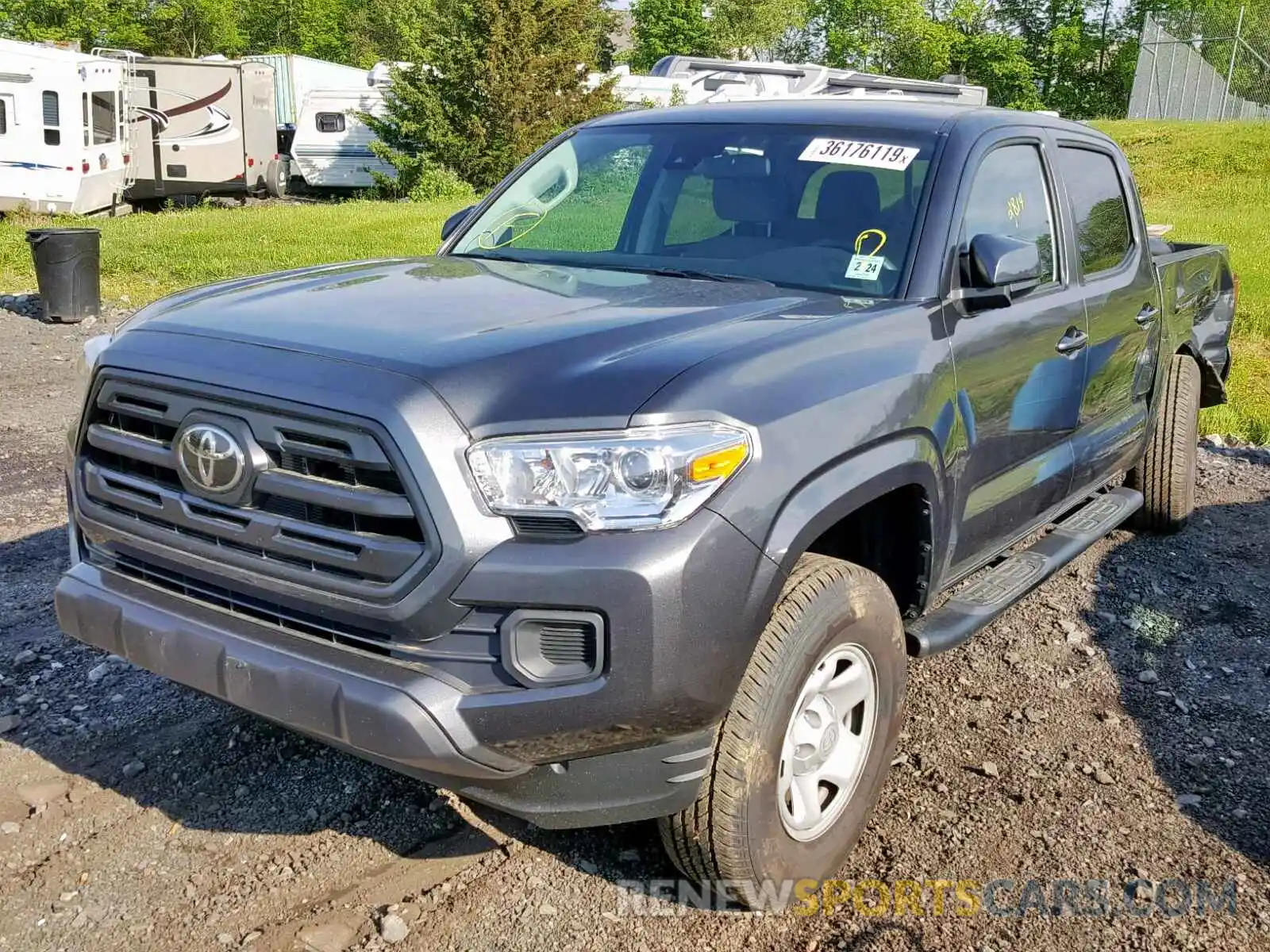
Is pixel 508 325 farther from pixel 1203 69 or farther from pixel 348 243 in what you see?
pixel 1203 69

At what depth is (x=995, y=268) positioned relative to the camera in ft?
11.5

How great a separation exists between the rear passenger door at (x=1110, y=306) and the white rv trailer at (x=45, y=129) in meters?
18.0

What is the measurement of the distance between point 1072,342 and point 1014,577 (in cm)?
85

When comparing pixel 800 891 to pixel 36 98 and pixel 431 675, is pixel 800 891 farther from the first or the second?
pixel 36 98

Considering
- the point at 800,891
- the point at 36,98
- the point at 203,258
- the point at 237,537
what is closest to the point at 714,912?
the point at 800,891

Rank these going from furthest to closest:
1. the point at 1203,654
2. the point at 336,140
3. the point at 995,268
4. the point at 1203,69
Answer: the point at 1203,69 → the point at 336,140 → the point at 1203,654 → the point at 995,268

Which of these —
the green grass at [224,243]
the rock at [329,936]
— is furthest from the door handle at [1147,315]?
the green grass at [224,243]

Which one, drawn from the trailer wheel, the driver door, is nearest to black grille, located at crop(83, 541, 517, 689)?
the driver door

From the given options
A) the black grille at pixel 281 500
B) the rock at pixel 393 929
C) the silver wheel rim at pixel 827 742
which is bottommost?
the rock at pixel 393 929

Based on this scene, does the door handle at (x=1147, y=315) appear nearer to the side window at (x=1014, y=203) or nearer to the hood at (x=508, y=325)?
→ the side window at (x=1014, y=203)

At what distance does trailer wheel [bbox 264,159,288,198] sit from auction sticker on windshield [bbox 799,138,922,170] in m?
24.4

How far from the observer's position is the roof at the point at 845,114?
4.04 metres

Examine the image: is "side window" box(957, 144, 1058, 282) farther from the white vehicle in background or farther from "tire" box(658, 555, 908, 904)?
the white vehicle in background

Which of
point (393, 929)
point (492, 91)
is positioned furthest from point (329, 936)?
point (492, 91)
